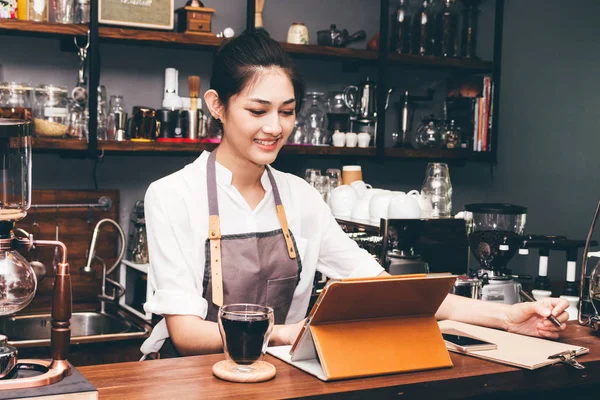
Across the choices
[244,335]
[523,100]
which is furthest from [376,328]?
[523,100]

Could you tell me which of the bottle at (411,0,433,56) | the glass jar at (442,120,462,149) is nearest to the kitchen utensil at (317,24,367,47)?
the bottle at (411,0,433,56)

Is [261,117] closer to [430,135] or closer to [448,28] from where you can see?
[430,135]

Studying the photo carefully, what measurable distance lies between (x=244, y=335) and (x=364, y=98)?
280 cm

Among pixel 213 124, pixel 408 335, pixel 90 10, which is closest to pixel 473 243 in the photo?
pixel 213 124

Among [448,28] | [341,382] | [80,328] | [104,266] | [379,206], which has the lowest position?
[80,328]

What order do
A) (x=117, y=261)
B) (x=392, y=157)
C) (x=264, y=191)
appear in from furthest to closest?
(x=392, y=157)
(x=117, y=261)
(x=264, y=191)

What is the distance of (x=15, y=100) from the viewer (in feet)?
10.7

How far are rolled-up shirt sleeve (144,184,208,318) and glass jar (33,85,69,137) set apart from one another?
1481 mm

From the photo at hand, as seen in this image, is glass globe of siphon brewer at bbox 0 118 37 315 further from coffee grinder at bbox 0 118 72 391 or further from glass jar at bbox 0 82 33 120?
glass jar at bbox 0 82 33 120

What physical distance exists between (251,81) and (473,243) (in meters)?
1.03

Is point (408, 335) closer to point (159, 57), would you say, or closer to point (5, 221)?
point (5, 221)

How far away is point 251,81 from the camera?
2.02m

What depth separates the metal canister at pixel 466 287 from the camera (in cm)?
227

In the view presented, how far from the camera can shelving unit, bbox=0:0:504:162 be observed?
10.8 ft
